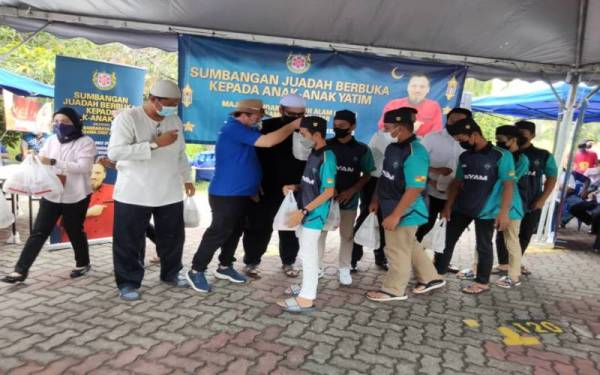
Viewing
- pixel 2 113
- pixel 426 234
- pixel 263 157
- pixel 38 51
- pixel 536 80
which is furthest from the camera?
pixel 38 51

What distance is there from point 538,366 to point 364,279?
1.89 meters

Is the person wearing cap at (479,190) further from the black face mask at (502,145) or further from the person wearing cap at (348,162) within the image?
the person wearing cap at (348,162)

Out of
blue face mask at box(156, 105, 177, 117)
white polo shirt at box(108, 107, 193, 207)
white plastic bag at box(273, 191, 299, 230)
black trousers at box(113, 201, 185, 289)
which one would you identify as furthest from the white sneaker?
blue face mask at box(156, 105, 177, 117)

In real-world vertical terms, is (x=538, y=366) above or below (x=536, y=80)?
below

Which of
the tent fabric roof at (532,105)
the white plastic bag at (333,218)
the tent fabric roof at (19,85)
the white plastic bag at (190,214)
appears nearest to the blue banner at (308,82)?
the white plastic bag at (190,214)

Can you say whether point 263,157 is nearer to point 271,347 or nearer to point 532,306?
point 271,347

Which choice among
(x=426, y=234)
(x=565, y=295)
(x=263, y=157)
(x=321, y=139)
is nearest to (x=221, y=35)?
(x=263, y=157)

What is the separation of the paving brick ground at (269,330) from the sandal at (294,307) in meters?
0.07

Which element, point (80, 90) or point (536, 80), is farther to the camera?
point (536, 80)

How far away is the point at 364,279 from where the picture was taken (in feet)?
15.1

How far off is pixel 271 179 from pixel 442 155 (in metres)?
1.72

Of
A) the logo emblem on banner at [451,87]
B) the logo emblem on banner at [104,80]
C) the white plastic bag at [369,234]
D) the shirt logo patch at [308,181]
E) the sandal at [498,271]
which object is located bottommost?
the sandal at [498,271]

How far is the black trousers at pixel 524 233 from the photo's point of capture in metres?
4.84

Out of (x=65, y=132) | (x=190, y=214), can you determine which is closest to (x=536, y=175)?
(x=190, y=214)
